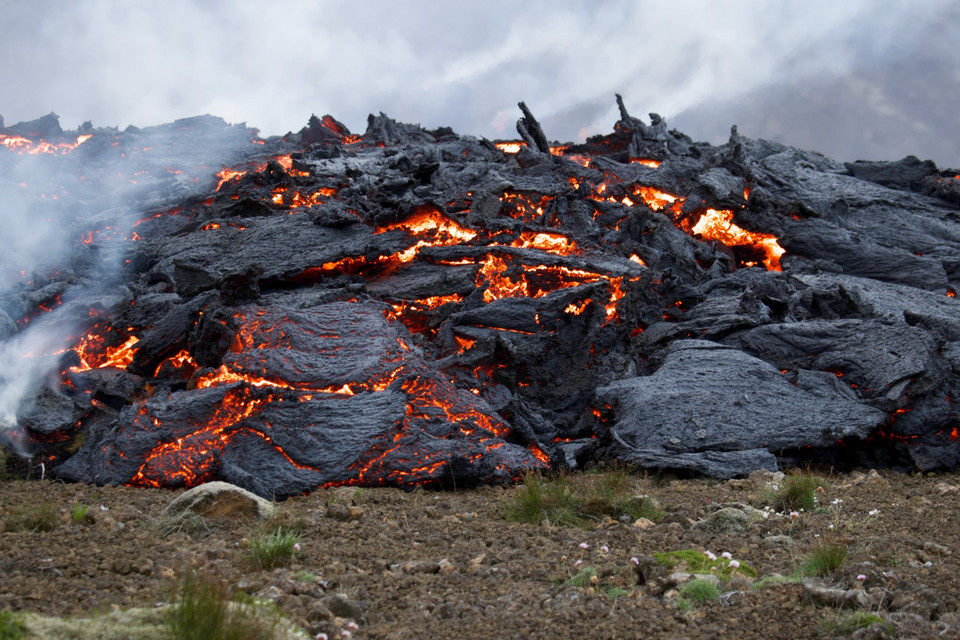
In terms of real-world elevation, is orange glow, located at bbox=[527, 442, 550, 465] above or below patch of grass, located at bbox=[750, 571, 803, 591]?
above

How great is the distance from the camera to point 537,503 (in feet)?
28.0

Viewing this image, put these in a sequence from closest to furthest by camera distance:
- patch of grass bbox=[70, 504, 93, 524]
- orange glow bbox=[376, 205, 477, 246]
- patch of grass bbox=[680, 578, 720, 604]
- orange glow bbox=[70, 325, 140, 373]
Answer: patch of grass bbox=[680, 578, 720, 604], patch of grass bbox=[70, 504, 93, 524], orange glow bbox=[70, 325, 140, 373], orange glow bbox=[376, 205, 477, 246]

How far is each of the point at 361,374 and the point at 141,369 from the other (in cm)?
515

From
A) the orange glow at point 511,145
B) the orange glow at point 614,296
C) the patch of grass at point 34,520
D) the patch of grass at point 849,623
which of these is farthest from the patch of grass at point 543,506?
the orange glow at point 511,145

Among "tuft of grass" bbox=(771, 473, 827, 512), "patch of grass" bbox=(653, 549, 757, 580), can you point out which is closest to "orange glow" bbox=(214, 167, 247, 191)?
"tuft of grass" bbox=(771, 473, 827, 512)

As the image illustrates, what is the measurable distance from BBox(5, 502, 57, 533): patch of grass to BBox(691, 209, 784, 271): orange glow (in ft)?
63.4

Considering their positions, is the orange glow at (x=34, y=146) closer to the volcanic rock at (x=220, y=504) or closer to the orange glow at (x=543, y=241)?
the orange glow at (x=543, y=241)

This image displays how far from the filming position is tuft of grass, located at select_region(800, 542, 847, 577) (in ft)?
19.3

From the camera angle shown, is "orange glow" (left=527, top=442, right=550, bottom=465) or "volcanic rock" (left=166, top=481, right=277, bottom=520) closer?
"volcanic rock" (left=166, top=481, right=277, bottom=520)

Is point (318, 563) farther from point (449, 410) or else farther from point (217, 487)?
point (449, 410)

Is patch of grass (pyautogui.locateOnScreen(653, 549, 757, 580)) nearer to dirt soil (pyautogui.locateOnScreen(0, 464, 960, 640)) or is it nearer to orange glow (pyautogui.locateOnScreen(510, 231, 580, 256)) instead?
dirt soil (pyautogui.locateOnScreen(0, 464, 960, 640))

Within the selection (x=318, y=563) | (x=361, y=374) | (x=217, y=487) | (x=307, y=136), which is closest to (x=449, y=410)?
(x=361, y=374)

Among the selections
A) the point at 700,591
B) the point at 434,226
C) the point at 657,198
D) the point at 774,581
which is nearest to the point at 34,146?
the point at 434,226

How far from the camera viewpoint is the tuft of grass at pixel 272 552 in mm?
6398
